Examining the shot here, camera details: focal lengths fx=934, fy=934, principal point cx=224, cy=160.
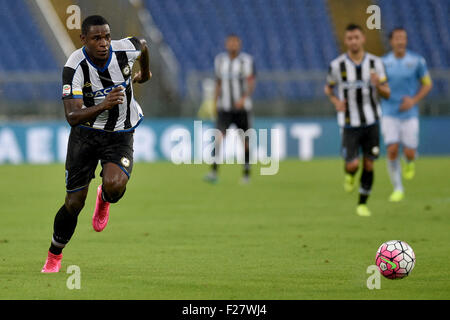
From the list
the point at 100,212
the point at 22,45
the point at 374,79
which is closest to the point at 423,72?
the point at 374,79

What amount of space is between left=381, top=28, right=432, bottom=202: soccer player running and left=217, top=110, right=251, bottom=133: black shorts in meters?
3.69

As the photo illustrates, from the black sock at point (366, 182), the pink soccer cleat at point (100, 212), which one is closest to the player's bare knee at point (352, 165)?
the black sock at point (366, 182)

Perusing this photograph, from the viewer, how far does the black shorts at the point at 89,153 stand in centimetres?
700

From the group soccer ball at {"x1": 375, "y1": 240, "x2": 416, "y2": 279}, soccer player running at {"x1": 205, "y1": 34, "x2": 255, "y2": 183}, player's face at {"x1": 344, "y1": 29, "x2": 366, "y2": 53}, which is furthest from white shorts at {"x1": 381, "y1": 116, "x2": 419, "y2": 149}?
soccer ball at {"x1": 375, "y1": 240, "x2": 416, "y2": 279}

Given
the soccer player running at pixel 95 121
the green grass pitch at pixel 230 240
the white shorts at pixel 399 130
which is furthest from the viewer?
the white shorts at pixel 399 130

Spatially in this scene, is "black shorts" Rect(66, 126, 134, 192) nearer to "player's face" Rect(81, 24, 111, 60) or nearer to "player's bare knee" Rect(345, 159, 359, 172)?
"player's face" Rect(81, 24, 111, 60)

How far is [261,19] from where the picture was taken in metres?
26.1

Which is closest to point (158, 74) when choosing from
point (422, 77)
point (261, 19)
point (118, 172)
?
point (261, 19)

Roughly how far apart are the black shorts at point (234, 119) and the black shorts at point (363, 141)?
5135 millimetres

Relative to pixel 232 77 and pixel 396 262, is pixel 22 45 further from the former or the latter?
pixel 396 262

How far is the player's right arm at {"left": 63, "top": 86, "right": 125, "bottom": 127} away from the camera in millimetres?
6426

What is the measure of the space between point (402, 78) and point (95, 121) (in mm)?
6640

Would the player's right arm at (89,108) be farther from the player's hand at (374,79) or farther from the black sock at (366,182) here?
the black sock at (366,182)
